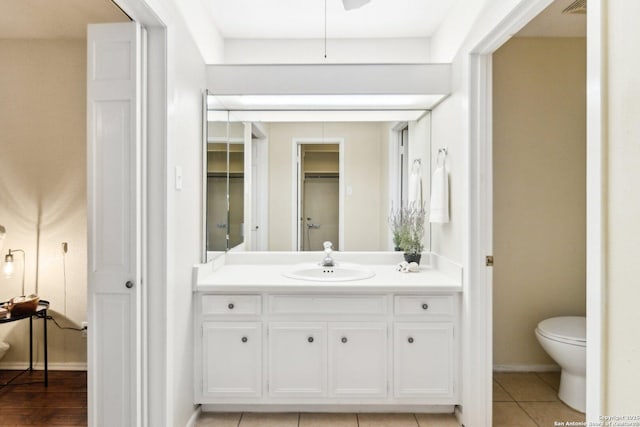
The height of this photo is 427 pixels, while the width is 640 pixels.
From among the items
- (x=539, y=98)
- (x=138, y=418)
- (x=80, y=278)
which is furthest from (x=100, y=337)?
(x=539, y=98)

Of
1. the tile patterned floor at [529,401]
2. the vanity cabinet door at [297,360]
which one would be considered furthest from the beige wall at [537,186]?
the vanity cabinet door at [297,360]

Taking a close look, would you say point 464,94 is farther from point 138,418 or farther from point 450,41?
point 138,418

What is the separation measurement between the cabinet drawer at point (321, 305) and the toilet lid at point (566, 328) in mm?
1100

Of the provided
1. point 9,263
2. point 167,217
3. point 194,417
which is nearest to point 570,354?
point 194,417

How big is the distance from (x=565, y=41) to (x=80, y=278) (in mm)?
3988

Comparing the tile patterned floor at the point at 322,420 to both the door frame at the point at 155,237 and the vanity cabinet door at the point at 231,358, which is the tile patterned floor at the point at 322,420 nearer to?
the vanity cabinet door at the point at 231,358

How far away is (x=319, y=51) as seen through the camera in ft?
9.60

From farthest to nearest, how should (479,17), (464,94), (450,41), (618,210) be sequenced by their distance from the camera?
(450,41) → (464,94) → (479,17) → (618,210)

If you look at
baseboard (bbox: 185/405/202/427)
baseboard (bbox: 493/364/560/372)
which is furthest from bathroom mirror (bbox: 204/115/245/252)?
baseboard (bbox: 493/364/560/372)

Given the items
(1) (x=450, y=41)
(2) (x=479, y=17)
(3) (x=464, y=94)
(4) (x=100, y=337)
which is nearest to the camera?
(4) (x=100, y=337)

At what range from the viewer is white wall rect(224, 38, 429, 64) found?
9.54 ft

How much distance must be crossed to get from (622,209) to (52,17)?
3.19 m

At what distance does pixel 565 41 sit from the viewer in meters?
2.84

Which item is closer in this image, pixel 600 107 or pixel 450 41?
pixel 600 107
